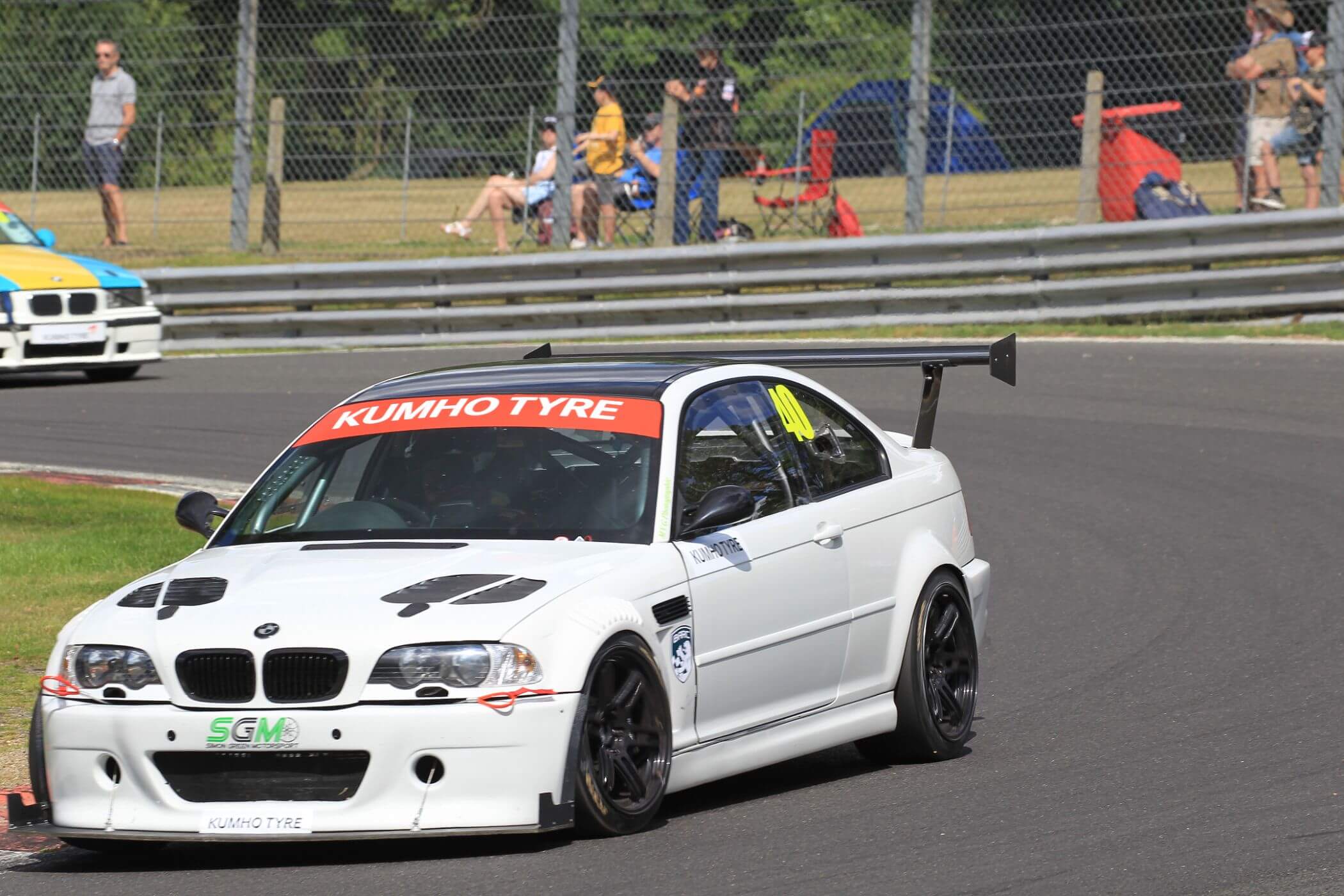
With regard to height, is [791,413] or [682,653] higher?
[791,413]

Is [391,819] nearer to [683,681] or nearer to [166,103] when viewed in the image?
[683,681]

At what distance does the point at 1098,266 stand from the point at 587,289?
14.4ft

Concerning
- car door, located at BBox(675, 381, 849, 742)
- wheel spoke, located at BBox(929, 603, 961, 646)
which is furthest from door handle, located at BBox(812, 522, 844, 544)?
wheel spoke, located at BBox(929, 603, 961, 646)

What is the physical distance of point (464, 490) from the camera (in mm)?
6719

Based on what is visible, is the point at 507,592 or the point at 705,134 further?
the point at 705,134

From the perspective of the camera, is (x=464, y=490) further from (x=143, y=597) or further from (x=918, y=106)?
(x=918, y=106)

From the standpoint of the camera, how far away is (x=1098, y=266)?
17.6 metres

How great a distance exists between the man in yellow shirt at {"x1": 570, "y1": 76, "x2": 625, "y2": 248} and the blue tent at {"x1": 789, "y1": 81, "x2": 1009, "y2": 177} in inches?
63.6

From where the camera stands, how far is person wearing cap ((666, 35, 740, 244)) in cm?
1953

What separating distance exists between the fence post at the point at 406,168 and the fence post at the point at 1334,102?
27.9 ft

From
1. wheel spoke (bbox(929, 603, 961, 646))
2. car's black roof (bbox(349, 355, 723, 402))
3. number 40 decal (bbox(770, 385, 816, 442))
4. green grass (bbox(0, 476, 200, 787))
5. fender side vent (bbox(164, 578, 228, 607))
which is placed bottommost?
green grass (bbox(0, 476, 200, 787))

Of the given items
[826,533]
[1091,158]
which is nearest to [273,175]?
[1091,158]

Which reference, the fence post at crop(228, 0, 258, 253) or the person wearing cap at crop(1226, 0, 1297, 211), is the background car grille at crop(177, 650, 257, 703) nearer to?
the person wearing cap at crop(1226, 0, 1297, 211)

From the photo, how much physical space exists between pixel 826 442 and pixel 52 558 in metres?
4.90
